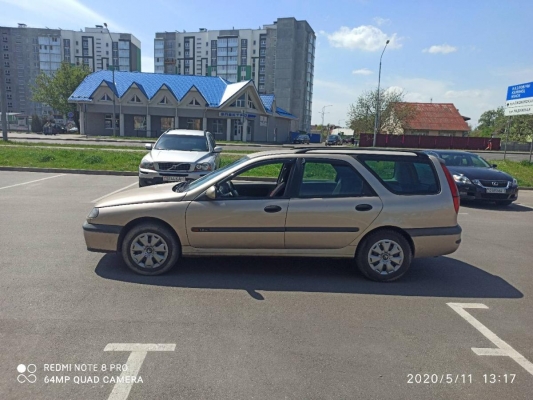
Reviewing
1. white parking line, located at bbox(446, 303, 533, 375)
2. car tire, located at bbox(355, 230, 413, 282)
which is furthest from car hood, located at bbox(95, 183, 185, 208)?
white parking line, located at bbox(446, 303, 533, 375)

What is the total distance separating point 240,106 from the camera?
45062 mm

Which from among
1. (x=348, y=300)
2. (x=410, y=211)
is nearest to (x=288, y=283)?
(x=348, y=300)

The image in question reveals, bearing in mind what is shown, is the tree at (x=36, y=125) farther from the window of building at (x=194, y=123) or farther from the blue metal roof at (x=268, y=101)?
the blue metal roof at (x=268, y=101)

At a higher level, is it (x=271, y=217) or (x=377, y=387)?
(x=271, y=217)

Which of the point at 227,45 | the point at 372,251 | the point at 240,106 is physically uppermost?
the point at 227,45

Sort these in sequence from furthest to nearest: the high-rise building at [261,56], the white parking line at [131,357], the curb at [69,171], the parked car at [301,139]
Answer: the high-rise building at [261,56]
the parked car at [301,139]
the curb at [69,171]
the white parking line at [131,357]

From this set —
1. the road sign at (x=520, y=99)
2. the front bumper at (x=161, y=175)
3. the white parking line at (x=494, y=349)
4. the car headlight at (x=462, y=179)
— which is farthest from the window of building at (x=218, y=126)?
the white parking line at (x=494, y=349)

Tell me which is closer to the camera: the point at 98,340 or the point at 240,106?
the point at 98,340

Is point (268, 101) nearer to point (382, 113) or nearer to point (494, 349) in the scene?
point (382, 113)

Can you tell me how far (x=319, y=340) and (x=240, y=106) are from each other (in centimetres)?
4409

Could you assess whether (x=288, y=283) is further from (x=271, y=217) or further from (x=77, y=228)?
(x=77, y=228)

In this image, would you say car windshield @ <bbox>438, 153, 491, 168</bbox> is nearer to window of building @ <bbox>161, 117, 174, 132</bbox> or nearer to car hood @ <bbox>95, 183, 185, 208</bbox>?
car hood @ <bbox>95, 183, 185, 208</bbox>

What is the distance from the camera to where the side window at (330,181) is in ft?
14.5
